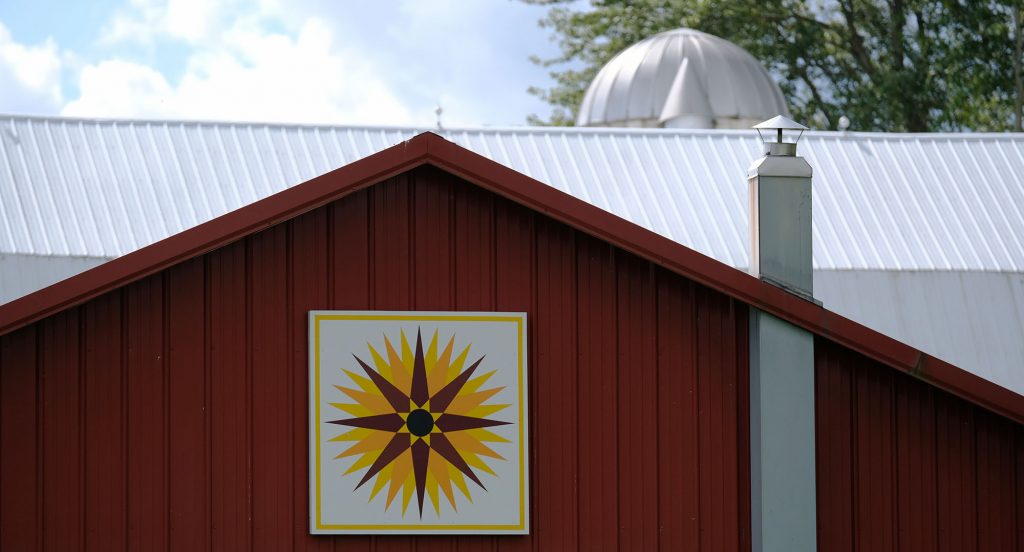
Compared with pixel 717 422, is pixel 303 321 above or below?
above

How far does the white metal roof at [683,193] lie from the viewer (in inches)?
634

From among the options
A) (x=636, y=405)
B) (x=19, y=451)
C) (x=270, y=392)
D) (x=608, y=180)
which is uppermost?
(x=608, y=180)

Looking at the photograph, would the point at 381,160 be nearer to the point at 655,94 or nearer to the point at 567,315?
the point at 567,315

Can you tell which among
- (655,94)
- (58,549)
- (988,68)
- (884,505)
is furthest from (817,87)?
(58,549)

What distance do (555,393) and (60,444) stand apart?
142 inches

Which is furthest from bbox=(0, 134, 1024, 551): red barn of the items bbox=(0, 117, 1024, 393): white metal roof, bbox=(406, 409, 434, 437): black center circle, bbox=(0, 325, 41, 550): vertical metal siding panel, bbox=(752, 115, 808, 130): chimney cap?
bbox=(0, 117, 1024, 393): white metal roof

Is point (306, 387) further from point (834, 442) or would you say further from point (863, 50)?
point (863, 50)

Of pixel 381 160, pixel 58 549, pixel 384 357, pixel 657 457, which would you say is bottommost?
pixel 58 549

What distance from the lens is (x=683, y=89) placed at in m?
25.9

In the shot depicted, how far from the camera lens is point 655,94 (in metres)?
27.0

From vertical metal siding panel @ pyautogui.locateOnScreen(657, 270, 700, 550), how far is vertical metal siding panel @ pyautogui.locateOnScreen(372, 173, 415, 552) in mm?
1924

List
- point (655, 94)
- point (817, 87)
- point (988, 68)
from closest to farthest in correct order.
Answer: point (655, 94)
point (988, 68)
point (817, 87)

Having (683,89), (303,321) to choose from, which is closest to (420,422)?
(303,321)

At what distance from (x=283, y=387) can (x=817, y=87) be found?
1270 inches
